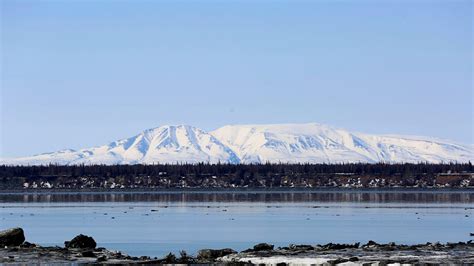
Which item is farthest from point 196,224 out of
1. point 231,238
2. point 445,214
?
point 445,214

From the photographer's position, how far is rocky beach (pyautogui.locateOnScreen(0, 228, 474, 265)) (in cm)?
4344

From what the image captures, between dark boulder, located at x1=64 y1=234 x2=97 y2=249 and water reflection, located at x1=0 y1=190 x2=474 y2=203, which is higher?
water reflection, located at x1=0 y1=190 x2=474 y2=203

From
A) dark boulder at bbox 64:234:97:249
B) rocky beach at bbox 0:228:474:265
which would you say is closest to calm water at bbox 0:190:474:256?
dark boulder at bbox 64:234:97:249

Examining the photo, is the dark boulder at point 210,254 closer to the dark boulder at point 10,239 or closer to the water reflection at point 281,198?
the dark boulder at point 10,239

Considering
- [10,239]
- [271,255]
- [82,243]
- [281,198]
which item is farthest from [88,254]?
[281,198]

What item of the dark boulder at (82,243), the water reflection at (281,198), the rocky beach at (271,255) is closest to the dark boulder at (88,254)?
the rocky beach at (271,255)

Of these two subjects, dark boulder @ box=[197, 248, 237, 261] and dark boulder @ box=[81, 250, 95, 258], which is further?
dark boulder @ box=[81, 250, 95, 258]

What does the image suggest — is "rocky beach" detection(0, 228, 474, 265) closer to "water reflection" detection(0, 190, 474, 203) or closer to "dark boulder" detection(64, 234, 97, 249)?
"dark boulder" detection(64, 234, 97, 249)

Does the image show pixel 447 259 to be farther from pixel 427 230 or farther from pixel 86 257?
pixel 427 230

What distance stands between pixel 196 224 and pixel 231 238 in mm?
14583

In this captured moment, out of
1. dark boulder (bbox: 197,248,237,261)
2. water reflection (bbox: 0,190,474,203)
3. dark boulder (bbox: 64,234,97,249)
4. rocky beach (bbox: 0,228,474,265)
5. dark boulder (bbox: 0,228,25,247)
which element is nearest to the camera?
rocky beach (bbox: 0,228,474,265)

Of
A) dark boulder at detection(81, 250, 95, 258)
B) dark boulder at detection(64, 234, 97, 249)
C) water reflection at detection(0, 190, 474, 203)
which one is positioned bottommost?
Result: dark boulder at detection(81, 250, 95, 258)

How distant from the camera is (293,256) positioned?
45656 mm

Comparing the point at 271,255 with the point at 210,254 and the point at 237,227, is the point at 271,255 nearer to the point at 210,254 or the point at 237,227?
the point at 210,254
